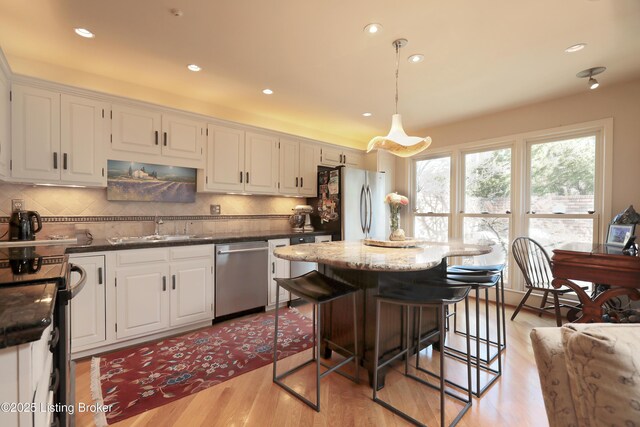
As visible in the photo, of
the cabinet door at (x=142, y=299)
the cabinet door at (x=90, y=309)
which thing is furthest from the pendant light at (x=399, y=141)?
the cabinet door at (x=90, y=309)

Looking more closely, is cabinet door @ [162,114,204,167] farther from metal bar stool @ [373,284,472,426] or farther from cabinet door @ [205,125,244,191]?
metal bar stool @ [373,284,472,426]

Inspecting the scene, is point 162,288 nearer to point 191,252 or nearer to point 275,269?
point 191,252

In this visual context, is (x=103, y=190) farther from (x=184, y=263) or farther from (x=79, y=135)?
(x=184, y=263)

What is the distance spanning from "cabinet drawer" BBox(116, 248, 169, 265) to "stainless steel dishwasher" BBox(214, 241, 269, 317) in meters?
0.51

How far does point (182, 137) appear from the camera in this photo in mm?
3127

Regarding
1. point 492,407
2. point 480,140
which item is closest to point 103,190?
point 492,407

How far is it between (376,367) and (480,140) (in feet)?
11.7

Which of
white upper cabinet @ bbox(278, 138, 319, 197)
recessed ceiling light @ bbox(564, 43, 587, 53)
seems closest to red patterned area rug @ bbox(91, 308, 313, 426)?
white upper cabinet @ bbox(278, 138, 319, 197)

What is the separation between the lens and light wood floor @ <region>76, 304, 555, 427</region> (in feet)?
5.53

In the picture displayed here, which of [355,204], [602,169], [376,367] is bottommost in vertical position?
[376,367]

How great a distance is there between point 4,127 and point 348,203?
3394 millimetres

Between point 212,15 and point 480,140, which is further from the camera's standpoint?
point 480,140

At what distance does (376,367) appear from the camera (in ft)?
5.82

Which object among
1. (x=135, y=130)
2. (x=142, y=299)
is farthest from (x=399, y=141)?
(x=142, y=299)
